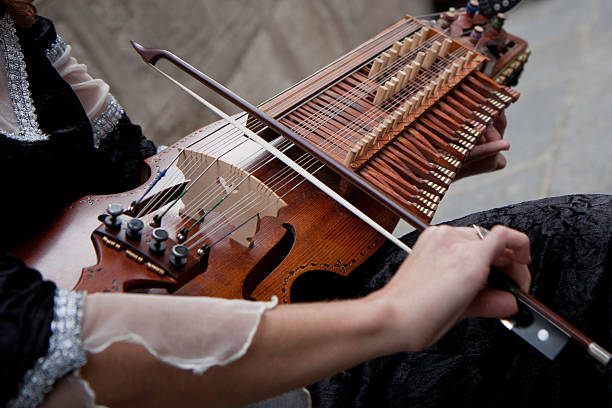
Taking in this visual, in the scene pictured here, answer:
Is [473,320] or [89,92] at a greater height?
[89,92]

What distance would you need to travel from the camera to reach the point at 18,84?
3.13 feet

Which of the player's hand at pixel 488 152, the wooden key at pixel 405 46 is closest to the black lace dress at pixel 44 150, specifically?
the wooden key at pixel 405 46

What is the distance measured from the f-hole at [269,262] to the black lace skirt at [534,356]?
263 mm

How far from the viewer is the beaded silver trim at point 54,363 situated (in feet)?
1.84

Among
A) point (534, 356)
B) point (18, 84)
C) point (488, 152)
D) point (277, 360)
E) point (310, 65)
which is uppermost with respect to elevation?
point (18, 84)

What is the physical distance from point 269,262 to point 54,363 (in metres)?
0.43

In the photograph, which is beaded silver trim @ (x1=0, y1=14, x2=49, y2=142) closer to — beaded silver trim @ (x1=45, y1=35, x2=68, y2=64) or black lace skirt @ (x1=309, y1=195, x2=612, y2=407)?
beaded silver trim @ (x1=45, y1=35, x2=68, y2=64)

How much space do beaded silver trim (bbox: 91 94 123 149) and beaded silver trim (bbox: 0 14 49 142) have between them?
17 centimetres

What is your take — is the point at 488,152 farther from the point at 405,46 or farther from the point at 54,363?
the point at 54,363

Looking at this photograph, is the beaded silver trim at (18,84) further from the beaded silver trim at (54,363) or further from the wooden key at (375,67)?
the wooden key at (375,67)

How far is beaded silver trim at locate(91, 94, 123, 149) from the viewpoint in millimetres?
1119

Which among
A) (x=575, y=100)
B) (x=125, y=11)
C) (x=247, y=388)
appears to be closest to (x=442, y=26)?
(x=247, y=388)

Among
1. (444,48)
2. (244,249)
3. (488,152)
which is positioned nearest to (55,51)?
(244,249)

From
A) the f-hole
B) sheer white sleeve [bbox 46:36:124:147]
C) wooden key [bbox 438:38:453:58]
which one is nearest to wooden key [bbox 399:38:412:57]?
wooden key [bbox 438:38:453:58]
